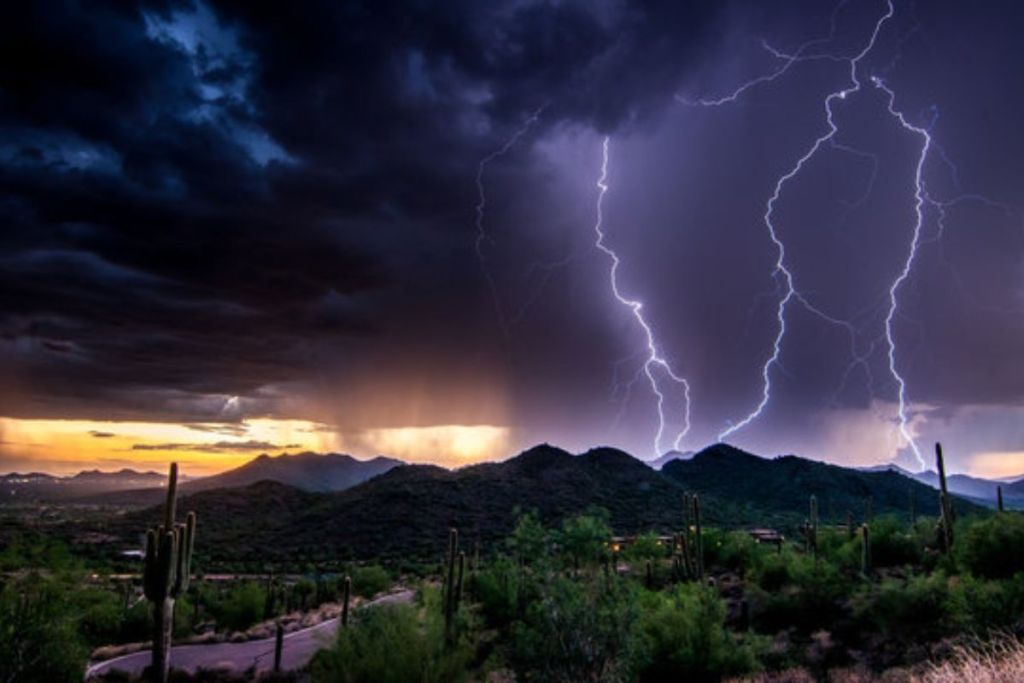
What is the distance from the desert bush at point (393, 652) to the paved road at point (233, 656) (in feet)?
21.3

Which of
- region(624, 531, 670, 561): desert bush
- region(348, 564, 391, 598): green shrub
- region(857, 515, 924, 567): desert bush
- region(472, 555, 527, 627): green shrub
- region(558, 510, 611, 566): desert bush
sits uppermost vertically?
region(558, 510, 611, 566): desert bush

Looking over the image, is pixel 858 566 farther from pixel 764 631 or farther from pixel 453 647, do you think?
pixel 453 647

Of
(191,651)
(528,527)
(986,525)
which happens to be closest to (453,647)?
(528,527)

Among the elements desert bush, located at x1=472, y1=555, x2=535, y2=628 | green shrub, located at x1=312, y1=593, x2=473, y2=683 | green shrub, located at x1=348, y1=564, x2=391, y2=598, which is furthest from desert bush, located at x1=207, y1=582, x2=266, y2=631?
green shrub, located at x1=312, y1=593, x2=473, y2=683

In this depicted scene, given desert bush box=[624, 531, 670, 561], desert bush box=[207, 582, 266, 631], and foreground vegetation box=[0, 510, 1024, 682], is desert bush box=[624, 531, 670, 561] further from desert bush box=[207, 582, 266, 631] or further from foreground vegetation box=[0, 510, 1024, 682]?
desert bush box=[207, 582, 266, 631]

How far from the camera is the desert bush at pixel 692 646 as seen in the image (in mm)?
17578

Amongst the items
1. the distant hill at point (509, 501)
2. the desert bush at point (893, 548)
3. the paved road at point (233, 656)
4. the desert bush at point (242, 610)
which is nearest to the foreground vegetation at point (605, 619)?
the desert bush at point (893, 548)

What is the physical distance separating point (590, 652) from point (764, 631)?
13643mm

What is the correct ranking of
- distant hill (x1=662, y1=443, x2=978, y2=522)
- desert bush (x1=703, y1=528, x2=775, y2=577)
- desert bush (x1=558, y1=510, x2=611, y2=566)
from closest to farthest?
desert bush (x1=558, y1=510, x2=611, y2=566)
desert bush (x1=703, y1=528, x2=775, y2=577)
distant hill (x1=662, y1=443, x2=978, y2=522)

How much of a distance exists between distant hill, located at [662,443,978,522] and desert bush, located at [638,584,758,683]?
7277 centimetres

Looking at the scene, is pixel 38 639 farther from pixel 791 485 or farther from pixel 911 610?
pixel 791 485

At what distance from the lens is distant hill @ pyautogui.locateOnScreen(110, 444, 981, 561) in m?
79.1

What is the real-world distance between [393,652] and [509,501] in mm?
75254

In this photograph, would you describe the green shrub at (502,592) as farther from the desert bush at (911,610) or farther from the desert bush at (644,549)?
the desert bush at (911,610)
